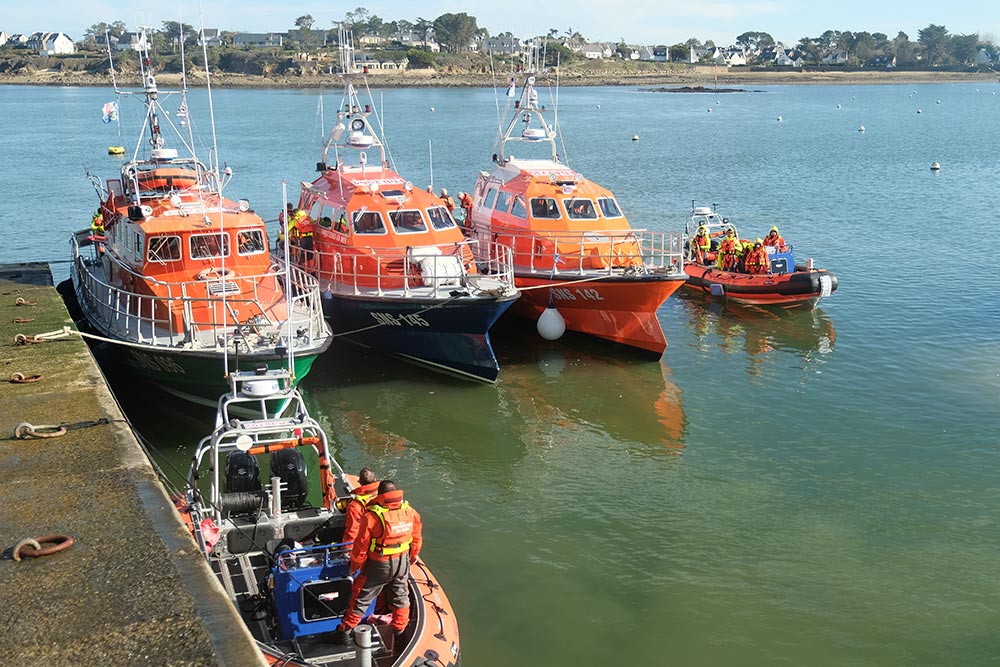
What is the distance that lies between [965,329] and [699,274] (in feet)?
19.0

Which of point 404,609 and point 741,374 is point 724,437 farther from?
point 404,609

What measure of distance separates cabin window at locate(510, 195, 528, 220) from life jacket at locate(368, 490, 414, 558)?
40.4 ft

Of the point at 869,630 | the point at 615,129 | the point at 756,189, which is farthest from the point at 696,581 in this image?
the point at 615,129

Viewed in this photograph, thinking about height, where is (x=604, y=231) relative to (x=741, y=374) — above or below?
above

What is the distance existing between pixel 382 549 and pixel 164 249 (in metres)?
9.29

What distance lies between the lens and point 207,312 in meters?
A: 14.4

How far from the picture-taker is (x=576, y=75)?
500ft

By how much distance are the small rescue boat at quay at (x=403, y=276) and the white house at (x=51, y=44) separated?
16062 centimetres

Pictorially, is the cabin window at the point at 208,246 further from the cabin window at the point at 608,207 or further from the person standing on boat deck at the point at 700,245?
the person standing on boat deck at the point at 700,245

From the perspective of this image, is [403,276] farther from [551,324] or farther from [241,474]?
[241,474]

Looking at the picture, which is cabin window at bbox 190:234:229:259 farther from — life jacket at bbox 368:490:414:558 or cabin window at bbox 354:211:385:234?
life jacket at bbox 368:490:414:558

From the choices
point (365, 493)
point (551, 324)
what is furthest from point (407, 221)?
point (365, 493)

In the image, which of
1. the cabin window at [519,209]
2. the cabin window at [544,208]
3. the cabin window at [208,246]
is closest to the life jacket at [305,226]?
the cabin window at [208,246]

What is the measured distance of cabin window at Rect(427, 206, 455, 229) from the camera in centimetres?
1766
